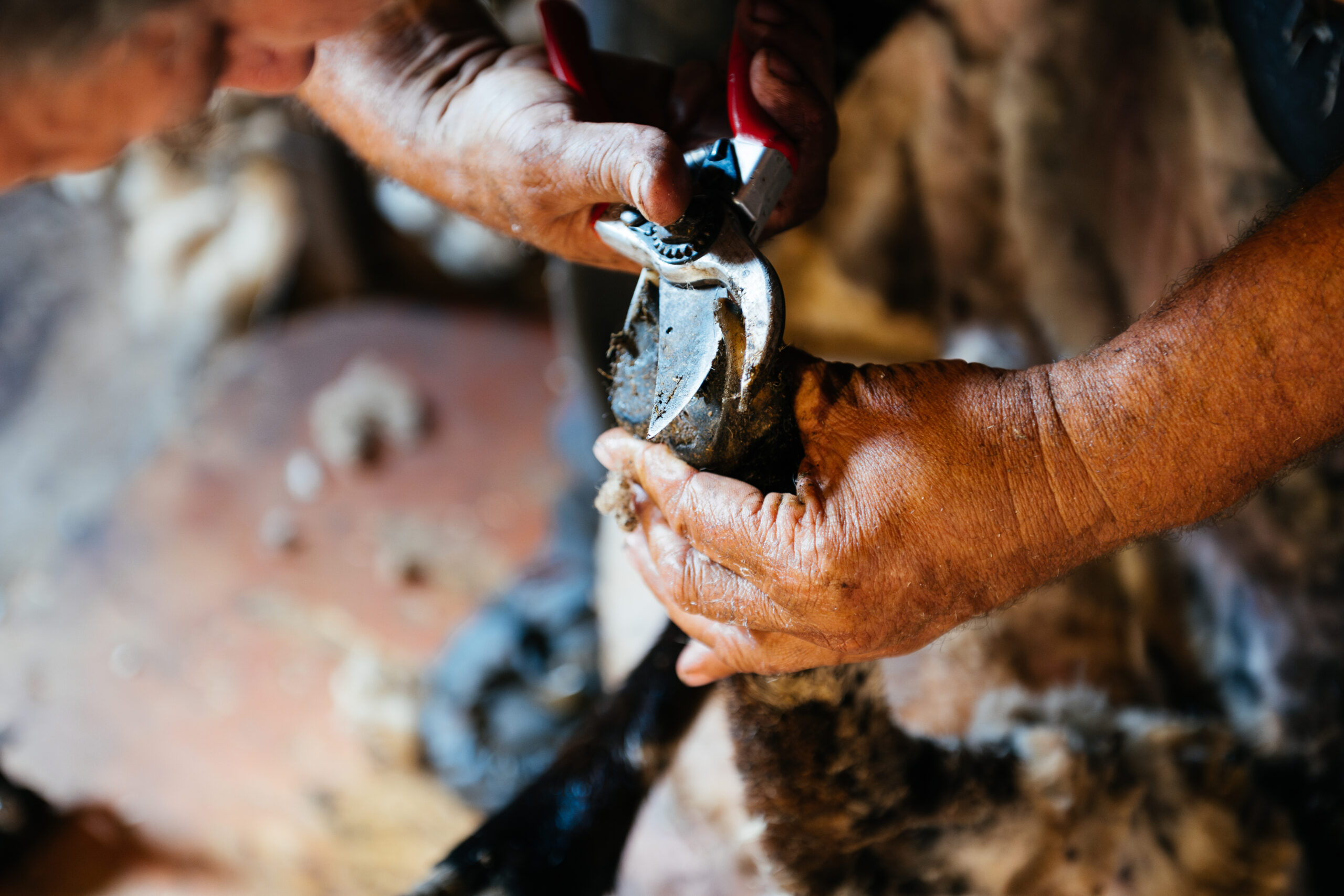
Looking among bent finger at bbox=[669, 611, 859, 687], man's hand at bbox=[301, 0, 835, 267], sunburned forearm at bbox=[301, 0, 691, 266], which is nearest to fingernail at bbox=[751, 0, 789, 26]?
man's hand at bbox=[301, 0, 835, 267]

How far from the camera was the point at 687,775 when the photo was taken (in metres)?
1.33

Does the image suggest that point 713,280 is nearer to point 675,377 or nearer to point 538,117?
point 675,377

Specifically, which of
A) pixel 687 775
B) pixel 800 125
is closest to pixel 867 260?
pixel 800 125

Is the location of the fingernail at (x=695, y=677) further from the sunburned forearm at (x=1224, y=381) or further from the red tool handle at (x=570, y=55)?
the red tool handle at (x=570, y=55)

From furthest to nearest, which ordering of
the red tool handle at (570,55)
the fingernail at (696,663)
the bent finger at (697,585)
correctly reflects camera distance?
the red tool handle at (570,55) < the fingernail at (696,663) < the bent finger at (697,585)

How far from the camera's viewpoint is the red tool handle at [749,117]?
41.5 inches

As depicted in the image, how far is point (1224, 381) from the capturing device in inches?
34.6

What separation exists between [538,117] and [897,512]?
644mm

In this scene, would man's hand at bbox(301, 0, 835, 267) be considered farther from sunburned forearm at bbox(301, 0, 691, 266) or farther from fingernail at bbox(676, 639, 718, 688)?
fingernail at bbox(676, 639, 718, 688)

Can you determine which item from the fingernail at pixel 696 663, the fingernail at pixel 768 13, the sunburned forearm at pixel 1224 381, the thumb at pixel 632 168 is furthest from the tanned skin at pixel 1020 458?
the fingernail at pixel 768 13

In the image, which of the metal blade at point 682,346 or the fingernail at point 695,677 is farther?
the fingernail at point 695,677

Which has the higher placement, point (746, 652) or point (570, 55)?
point (570, 55)

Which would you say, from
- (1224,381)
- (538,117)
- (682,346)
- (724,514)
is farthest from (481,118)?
(1224,381)

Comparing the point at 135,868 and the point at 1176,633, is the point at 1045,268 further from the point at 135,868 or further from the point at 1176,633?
the point at 135,868
